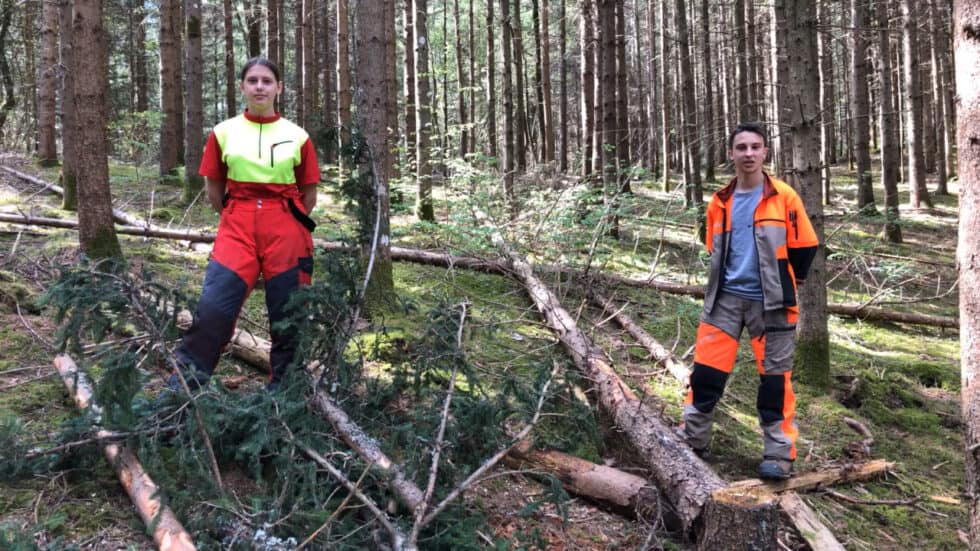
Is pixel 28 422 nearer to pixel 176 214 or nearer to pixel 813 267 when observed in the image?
pixel 813 267

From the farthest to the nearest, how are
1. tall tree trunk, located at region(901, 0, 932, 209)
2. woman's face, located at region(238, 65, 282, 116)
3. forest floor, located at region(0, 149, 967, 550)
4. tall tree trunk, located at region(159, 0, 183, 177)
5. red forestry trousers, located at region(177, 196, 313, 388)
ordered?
tall tree trunk, located at region(901, 0, 932, 209)
tall tree trunk, located at region(159, 0, 183, 177)
woman's face, located at region(238, 65, 282, 116)
red forestry trousers, located at region(177, 196, 313, 388)
forest floor, located at region(0, 149, 967, 550)

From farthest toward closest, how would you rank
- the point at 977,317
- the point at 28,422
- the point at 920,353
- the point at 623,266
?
the point at 623,266, the point at 920,353, the point at 28,422, the point at 977,317

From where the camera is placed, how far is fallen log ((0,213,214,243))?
800 centimetres

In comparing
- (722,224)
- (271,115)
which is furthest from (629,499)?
(271,115)

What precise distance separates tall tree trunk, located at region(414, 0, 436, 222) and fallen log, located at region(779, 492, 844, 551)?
7.54 metres

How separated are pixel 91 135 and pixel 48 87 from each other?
1147cm

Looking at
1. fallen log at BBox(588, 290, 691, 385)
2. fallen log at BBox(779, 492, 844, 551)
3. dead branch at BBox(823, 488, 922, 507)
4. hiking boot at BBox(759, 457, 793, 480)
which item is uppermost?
fallen log at BBox(588, 290, 691, 385)

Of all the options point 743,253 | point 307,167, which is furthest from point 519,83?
point 307,167

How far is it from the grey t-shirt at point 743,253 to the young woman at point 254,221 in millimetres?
2786

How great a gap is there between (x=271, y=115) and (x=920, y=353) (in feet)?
24.8

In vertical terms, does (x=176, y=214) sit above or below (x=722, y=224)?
above

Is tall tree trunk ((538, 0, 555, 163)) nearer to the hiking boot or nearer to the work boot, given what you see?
the work boot

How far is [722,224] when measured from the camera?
14.3 ft

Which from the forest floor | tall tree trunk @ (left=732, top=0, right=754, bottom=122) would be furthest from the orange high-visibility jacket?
tall tree trunk @ (left=732, top=0, right=754, bottom=122)
